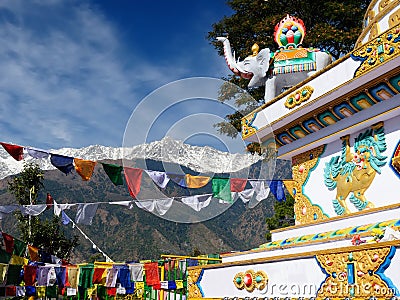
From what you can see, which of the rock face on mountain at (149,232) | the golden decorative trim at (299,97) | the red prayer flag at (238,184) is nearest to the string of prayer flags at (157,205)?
the red prayer flag at (238,184)

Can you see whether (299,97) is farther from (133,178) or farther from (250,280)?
(133,178)

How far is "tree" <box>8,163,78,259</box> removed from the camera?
28.5 metres

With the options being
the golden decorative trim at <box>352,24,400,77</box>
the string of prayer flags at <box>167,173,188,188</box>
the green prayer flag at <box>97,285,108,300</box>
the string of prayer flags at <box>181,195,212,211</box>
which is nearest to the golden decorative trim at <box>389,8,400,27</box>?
the golden decorative trim at <box>352,24,400,77</box>

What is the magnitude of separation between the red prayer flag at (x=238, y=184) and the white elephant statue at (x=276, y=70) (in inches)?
115

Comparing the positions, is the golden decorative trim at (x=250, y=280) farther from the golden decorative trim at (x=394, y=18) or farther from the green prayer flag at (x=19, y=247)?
the green prayer flag at (x=19, y=247)

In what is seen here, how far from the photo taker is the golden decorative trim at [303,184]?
32.4ft

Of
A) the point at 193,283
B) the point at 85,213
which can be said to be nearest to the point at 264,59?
the point at 193,283

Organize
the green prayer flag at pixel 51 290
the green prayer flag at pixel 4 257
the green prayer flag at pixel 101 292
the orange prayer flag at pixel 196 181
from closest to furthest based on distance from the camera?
the orange prayer flag at pixel 196 181 → the green prayer flag at pixel 4 257 → the green prayer flag at pixel 51 290 → the green prayer flag at pixel 101 292

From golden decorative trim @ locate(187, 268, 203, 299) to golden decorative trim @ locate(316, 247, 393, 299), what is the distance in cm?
301

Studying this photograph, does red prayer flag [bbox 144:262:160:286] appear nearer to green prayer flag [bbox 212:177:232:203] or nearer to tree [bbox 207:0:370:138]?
green prayer flag [bbox 212:177:232:203]

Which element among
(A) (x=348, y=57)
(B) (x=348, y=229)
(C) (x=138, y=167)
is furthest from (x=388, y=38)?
(C) (x=138, y=167)

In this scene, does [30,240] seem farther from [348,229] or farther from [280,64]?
[348,229]

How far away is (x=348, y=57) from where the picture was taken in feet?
27.7

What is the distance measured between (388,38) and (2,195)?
543 ft
